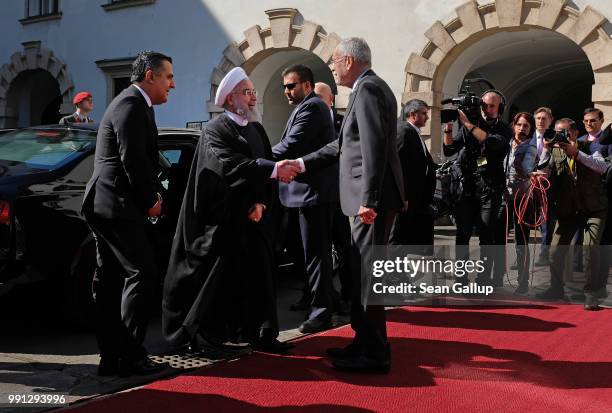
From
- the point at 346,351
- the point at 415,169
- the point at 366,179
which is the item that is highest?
the point at 415,169

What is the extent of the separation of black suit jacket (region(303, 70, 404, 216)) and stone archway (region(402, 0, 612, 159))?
7.73 m

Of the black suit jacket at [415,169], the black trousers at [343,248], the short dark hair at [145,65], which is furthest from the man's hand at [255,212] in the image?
the black suit jacket at [415,169]

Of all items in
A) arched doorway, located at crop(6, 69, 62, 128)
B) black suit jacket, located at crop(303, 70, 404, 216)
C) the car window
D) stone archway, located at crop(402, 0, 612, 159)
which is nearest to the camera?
black suit jacket, located at crop(303, 70, 404, 216)

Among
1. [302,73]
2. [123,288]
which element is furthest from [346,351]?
[302,73]

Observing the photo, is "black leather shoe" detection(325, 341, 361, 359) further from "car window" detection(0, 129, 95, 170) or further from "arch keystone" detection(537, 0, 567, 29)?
"arch keystone" detection(537, 0, 567, 29)

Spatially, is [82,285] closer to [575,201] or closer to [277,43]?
[575,201]

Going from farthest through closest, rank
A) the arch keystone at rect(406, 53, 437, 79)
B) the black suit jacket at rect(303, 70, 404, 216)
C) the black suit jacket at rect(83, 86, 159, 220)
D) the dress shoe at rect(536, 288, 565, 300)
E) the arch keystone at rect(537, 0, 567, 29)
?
the arch keystone at rect(406, 53, 437, 79), the arch keystone at rect(537, 0, 567, 29), the dress shoe at rect(536, 288, 565, 300), the black suit jacket at rect(303, 70, 404, 216), the black suit jacket at rect(83, 86, 159, 220)

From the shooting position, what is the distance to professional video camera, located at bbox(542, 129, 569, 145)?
625 centimetres

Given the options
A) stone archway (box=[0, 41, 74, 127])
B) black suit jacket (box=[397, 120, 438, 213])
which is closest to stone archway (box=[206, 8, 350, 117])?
stone archway (box=[0, 41, 74, 127])

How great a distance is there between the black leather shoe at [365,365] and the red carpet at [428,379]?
0.14 ft

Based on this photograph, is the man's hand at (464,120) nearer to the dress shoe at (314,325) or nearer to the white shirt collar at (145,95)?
the dress shoe at (314,325)

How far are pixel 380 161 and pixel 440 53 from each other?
28.8 feet

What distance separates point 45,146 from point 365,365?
275cm

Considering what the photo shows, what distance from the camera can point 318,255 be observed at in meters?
5.31
